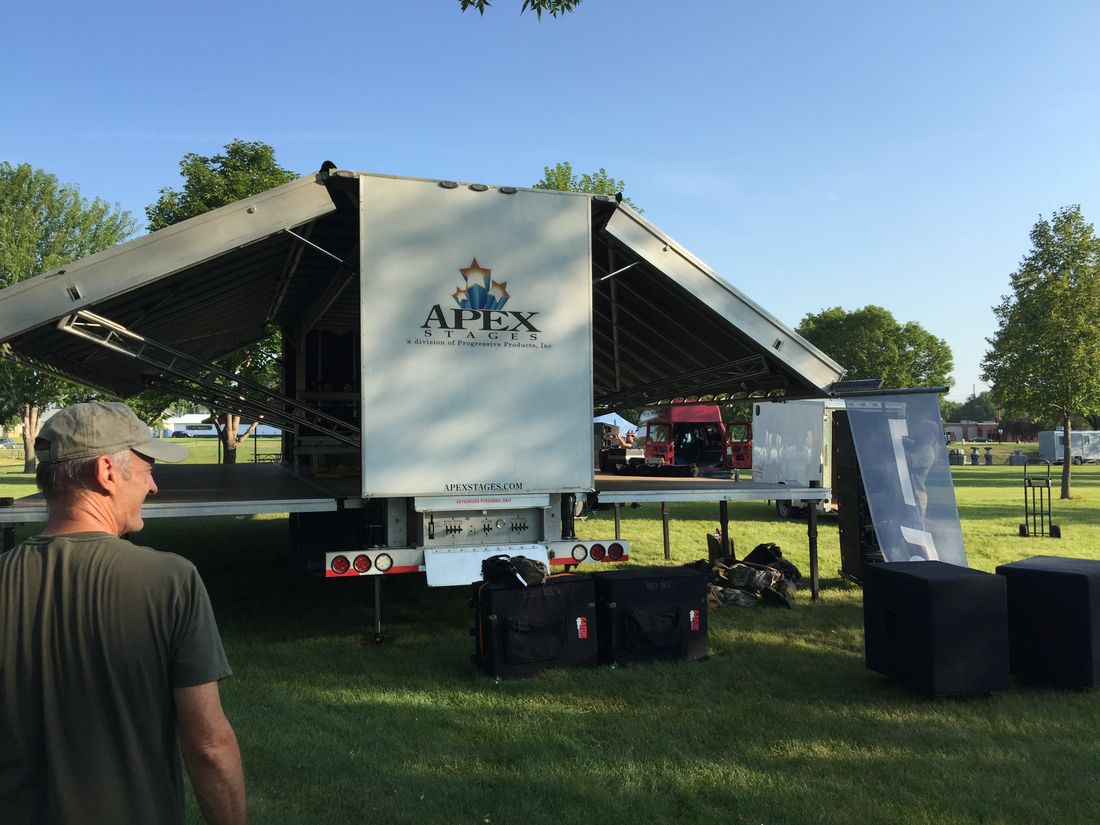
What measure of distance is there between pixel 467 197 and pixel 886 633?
465cm

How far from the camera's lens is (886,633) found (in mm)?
5777

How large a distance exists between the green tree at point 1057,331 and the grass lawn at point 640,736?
16677mm

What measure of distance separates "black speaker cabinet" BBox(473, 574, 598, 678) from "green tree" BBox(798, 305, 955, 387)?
47.6 meters

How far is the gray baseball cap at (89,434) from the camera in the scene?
190 centimetres

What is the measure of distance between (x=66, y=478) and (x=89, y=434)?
0.39 feet

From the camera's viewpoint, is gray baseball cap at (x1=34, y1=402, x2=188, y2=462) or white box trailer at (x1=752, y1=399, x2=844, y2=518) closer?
gray baseball cap at (x1=34, y1=402, x2=188, y2=462)

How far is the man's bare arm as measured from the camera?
188 centimetres

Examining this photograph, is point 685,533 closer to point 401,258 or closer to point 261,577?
point 261,577

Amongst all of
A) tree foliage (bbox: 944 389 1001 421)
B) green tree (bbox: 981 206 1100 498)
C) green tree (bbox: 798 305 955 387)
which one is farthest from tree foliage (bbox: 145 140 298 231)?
tree foliage (bbox: 944 389 1001 421)

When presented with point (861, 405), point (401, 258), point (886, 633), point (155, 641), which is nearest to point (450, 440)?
point (401, 258)

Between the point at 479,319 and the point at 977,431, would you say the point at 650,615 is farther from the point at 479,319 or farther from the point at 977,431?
the point at 977,431

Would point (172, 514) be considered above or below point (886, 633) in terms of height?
above

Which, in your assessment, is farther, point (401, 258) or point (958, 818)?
point (401, 258)

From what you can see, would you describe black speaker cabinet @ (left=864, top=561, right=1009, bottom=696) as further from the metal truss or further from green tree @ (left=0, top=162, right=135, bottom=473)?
green tree @ (left=0, top=162, right=135, bottom=473)
